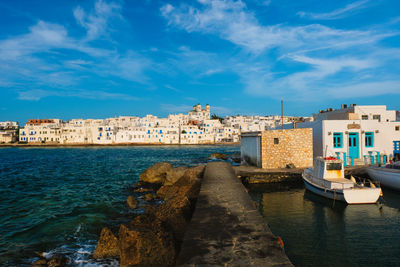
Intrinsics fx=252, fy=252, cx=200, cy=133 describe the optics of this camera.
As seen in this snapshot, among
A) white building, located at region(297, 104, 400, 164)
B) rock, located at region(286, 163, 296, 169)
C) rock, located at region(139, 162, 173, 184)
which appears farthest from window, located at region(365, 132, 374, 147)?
rock, located at region(139, 162, 173, 184)

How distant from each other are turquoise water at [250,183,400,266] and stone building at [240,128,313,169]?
15.4 feet

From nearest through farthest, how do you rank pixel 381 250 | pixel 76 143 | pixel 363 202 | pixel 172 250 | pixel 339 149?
1. pixel 172 250
2. pixel 381 250
3. pixel 363 202
4. pixel 339 149
5. pixel 76 143

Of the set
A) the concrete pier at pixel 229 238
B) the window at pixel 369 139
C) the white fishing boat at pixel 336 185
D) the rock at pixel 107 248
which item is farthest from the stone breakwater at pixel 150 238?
the window at pixel 369 139

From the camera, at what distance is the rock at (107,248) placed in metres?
8.84

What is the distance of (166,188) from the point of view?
1888cm

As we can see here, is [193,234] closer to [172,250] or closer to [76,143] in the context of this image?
[172,250]

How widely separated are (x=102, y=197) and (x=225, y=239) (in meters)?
13.6

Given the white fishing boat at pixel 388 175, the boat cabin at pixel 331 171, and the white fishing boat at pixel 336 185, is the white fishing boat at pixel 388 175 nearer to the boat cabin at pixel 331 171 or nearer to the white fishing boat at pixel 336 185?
the white fishing boat at pixel 336 185

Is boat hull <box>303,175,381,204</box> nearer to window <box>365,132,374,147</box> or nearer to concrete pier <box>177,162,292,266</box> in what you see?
concrete pier <box>177,162,292,266</box>

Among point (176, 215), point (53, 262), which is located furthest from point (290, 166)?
point (53, 262)

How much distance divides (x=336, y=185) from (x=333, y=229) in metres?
4.42

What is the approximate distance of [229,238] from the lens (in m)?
6.90

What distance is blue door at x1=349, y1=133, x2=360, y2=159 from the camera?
73.3 feet

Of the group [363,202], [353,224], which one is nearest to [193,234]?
[353,224]
